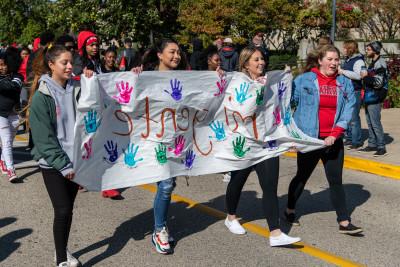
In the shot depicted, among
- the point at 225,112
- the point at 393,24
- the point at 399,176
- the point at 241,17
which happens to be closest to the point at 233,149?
the point at 225,112

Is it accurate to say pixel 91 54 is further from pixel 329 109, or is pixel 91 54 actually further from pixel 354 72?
pixel 354 72

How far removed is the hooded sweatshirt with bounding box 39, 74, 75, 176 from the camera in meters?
4.44

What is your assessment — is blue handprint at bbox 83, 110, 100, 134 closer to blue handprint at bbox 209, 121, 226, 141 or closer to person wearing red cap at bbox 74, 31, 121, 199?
blue handprint at bbox 209, 121, 226, 141

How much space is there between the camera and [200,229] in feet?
19.2

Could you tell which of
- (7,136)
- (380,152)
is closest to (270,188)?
(7,136)

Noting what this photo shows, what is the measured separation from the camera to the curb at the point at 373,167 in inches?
329

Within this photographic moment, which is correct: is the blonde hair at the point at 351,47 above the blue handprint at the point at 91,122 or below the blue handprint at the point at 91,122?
above

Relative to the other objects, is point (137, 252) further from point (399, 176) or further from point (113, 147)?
point (399, 176)

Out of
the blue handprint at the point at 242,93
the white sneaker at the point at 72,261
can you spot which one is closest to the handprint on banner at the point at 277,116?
the blue handprint at the point at 242,93

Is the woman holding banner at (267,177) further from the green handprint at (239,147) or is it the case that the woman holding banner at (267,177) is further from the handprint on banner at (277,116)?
the handprint on banner at (277,116)

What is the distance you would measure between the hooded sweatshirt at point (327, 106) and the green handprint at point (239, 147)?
0.75m

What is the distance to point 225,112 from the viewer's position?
18.3 ft

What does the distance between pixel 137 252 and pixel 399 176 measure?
4546mm

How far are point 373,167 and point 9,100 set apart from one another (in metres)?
5.24
